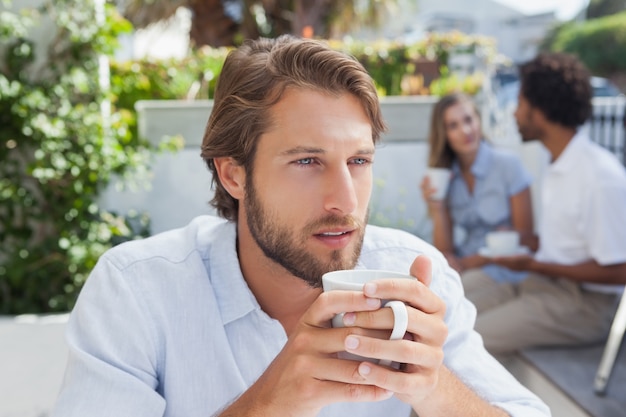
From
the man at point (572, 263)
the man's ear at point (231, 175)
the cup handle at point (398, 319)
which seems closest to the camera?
the cup handle at point (398, 319)

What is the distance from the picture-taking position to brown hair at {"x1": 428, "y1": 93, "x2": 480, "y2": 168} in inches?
165

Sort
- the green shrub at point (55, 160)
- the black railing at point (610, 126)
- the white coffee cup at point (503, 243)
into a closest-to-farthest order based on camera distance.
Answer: the white coffee cup at point (503, 243)
the green shrub at point (55, 160)
the black railing at point (610, 126)

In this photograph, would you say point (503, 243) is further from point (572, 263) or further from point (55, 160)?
point (55, 160)

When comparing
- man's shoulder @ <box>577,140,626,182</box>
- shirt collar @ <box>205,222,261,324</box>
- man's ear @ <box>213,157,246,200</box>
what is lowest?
man's shoulder @ <box>577,140,626,182</box>

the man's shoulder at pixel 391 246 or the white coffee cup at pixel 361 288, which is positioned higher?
the white coffee cup at pixel 361 288

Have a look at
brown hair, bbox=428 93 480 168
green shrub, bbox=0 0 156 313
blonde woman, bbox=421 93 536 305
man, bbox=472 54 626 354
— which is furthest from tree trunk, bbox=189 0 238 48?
man, bbox=472 54 626 354

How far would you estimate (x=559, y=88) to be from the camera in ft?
11.8

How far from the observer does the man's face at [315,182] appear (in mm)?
1391

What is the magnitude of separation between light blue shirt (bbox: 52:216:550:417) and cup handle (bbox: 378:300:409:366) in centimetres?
50

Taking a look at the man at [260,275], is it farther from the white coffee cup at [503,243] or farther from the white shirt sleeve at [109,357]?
the white coffee cup at [503,243]

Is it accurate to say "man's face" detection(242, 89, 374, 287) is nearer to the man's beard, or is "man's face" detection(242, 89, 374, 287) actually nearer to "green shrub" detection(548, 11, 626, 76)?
the man's beard

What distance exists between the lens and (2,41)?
16.0ft

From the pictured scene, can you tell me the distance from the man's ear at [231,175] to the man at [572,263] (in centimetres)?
183

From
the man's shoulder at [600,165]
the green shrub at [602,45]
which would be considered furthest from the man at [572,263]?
the green shrub at [602,45]
